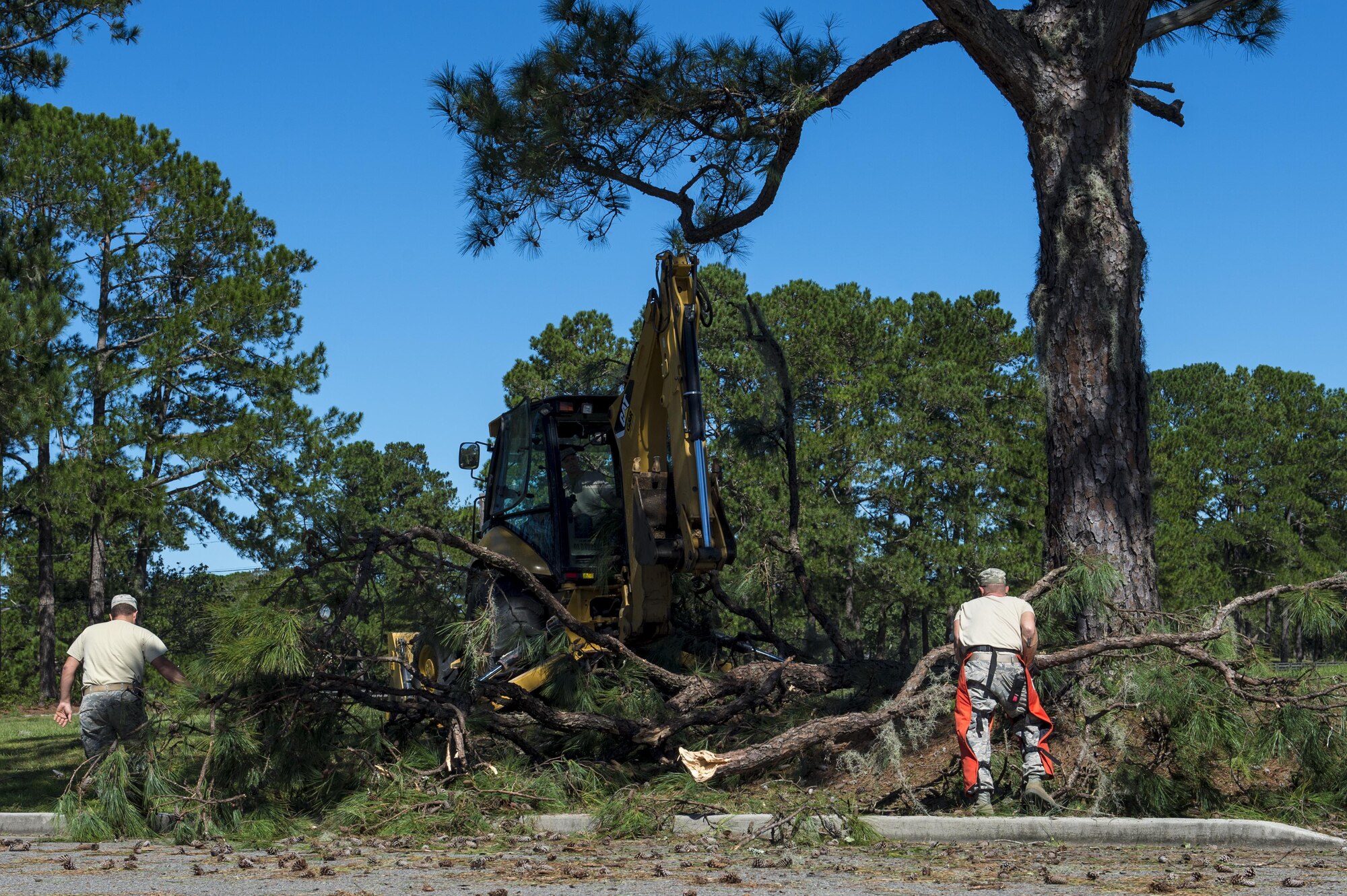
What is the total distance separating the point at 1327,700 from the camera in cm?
716

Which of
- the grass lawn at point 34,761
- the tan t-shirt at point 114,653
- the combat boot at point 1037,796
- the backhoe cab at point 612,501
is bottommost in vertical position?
the grass lawn at point 34,761

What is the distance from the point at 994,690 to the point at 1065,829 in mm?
891

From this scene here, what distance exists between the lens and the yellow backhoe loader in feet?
28.9

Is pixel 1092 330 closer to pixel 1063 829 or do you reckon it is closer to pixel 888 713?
pixel 888 713

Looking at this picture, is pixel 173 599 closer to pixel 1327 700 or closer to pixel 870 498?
pixel 870 498

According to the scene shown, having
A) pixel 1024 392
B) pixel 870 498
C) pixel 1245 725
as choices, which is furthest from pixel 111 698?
pixel 1024 392

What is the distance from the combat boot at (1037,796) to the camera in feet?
21.7

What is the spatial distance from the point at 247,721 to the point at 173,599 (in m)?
19.0

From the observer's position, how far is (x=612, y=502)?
415 inches

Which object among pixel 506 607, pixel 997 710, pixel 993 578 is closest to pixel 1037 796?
pixel 997 710

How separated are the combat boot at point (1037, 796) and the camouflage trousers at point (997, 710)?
2.7 inches

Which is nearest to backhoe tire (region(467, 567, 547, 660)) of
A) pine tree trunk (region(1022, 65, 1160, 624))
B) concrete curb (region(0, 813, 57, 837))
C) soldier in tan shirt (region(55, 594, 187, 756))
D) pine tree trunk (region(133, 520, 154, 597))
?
soldier in tan shirt (region(55, 594, 187, 756))

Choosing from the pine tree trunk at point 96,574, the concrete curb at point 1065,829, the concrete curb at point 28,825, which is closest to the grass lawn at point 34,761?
the concrete curb at point 28,825

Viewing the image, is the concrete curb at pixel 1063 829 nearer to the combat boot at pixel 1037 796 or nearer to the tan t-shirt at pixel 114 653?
the combat boot at pixel 1037 796
